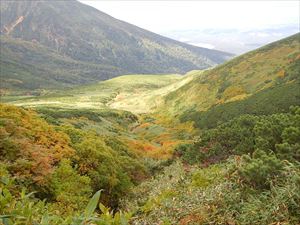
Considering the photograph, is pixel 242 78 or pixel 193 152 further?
pixel 242 78

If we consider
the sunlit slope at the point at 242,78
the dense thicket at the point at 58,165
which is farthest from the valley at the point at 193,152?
the sunlit slope at the point at 242,78

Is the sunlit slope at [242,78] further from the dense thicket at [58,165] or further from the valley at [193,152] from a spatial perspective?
the dense thicket at [58,165]

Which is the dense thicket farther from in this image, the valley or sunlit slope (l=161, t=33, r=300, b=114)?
sunlit slope (l=161, t=33, r=300, b=114)

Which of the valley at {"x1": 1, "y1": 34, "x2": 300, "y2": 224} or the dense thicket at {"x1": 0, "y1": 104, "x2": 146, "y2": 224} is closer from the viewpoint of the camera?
the valley at {"x1": 1, "y1": 34, "x2": 300, "y2": 224}

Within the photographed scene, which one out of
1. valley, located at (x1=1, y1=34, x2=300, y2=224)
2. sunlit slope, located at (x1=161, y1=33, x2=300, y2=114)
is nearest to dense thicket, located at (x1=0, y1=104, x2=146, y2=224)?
valley, located at (x1=1, y1=34, x2=300, y2=224)

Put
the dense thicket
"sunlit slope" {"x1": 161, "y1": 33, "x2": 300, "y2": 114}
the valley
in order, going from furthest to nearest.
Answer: "sunlit slope" {"x1": 161, "y1": 33, "x2": 300, "y2": 114} < the dense thicket < the valley

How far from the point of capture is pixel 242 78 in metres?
112

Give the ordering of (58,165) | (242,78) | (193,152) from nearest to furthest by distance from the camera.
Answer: (58,165) < (193,152) < (242,78)

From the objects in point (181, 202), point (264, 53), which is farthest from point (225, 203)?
point (264, 53)

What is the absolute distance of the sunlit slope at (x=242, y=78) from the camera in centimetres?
9931

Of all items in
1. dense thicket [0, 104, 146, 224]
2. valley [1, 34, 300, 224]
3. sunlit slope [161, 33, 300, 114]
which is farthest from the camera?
sunlit slope [161, 33, 300, 114]

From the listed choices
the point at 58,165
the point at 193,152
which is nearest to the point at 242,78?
the point at 193,152

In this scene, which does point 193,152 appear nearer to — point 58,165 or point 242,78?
point 58,165

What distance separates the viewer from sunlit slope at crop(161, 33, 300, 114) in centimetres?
9931
